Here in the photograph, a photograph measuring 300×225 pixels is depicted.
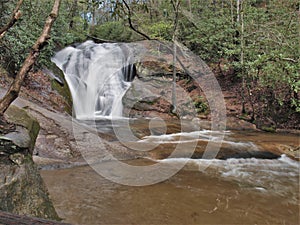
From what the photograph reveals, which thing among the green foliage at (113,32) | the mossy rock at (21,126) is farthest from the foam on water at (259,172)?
the green foliage at (113,32)

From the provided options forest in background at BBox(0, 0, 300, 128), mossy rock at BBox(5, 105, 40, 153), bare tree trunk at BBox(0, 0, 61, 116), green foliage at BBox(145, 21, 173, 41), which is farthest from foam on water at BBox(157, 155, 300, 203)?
green foliage at BBox(145, 21, 173, 41)

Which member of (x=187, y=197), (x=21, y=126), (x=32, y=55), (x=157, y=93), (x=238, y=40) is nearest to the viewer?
(x=32, y=55)

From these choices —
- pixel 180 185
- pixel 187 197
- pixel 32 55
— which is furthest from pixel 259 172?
pixel 32 55

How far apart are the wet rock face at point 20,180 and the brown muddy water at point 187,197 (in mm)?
630

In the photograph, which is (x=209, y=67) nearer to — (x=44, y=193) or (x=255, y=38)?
(x=255, y=38)

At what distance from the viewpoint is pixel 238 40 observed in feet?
39.0

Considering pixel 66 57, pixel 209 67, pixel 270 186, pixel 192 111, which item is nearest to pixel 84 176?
pixel 270 186

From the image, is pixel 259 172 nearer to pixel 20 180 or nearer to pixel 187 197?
pixel 187 197

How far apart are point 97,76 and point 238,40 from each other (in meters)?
7.65

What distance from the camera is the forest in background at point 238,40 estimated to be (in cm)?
812

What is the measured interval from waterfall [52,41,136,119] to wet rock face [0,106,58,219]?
27.0 feet

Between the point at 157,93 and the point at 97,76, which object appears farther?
the point at 157,93

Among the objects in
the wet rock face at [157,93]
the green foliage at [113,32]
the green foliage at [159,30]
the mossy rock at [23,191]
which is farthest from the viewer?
the green foliage at [113,32]

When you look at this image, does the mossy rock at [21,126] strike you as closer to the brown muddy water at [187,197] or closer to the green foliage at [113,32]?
the brown muddy water at [187,197]
